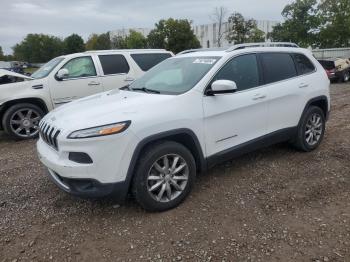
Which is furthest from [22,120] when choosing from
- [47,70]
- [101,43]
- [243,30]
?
[101,43]

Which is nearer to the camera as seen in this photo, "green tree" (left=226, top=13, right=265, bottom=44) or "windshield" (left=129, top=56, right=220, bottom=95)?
"windshield" (left=129, top=56, right=220, bottom=95)

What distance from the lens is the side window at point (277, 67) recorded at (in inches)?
180

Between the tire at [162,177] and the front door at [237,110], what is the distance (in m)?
0.39

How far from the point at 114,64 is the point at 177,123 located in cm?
492

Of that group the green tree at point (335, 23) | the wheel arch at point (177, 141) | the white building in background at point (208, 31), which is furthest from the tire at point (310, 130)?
the white building in background at point (208, 31)

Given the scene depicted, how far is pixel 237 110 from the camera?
160 inches

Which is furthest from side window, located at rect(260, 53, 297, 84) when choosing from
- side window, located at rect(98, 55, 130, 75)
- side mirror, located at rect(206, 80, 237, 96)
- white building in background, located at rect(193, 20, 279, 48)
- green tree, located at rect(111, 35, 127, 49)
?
white building in background, located at rect(193, 20, 279, 48)

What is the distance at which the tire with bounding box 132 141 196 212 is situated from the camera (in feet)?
11.0

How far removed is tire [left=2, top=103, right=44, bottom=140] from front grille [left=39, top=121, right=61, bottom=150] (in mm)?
3288

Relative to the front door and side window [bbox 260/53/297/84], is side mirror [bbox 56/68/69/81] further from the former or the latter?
side window [bbox 260/53/297/84]

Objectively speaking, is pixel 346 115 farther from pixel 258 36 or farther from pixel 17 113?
pixel 258 36

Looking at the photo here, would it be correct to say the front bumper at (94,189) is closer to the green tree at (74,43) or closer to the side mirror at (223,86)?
the side mirror at (223,86)

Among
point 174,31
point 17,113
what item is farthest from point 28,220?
point 174,31

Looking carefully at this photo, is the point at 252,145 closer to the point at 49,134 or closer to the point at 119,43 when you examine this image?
the point at 49,134
